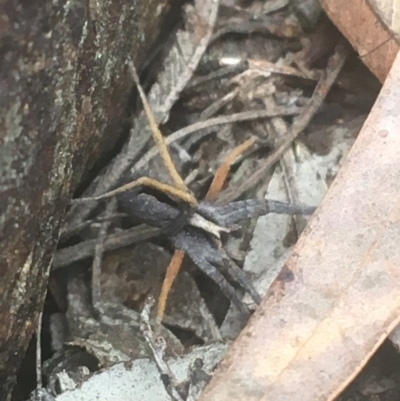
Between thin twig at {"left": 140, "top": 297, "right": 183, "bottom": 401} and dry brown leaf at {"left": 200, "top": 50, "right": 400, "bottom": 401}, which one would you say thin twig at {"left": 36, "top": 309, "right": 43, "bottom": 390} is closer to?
thin twig at {"left": 140, "top": 297, "right": 183, "bottom": 401}

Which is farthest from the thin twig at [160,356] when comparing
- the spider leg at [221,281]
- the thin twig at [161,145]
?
the thin twig at [161,145]

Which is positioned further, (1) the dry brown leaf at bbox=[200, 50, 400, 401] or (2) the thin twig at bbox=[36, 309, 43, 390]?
(2) the thin twig at bbox=[36, 309, 43, 390]

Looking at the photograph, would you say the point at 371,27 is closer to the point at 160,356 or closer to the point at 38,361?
the point at 160,356

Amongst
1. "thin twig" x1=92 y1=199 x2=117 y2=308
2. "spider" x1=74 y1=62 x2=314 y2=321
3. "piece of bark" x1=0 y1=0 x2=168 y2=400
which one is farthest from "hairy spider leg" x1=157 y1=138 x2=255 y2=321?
"piece of bark" x1=0 y1=0 x2=168 y2=400

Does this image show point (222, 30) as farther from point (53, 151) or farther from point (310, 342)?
point (310, 342)

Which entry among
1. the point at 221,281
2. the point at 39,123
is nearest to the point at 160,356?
the point at 221,281

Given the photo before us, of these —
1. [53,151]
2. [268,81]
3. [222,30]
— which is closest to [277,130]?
[268,81]
